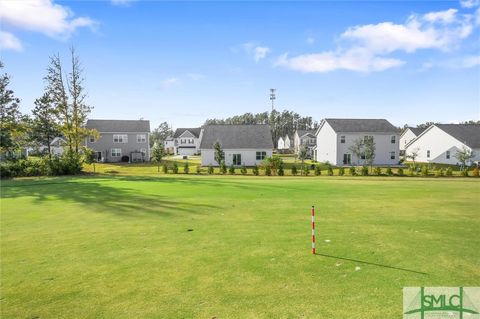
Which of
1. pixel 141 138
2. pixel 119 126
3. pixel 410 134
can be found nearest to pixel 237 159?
pixel 141 138

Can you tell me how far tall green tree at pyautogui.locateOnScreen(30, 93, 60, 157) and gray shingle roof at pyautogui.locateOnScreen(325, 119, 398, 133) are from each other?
45489 mm

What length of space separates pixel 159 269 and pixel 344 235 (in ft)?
19.1

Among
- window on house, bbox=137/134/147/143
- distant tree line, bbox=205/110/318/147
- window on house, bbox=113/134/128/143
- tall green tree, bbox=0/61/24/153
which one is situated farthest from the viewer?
distant tree line, bbox=205/110/318/147

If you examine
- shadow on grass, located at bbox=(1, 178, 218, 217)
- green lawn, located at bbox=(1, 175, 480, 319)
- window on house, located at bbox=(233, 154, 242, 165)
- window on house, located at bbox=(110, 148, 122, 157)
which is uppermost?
window on house, located at bbox=(110, 148, 122, 157)

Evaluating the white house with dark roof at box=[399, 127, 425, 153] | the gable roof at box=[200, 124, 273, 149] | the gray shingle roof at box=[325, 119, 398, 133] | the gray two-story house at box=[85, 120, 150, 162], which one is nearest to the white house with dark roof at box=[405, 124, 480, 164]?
the gray shingle roof at box=[325, 119, 398, 133]

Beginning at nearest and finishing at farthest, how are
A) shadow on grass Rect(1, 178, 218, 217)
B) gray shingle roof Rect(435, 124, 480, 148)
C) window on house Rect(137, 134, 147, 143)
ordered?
shadow on grass Rect(1, 178, 218, 217) < gray shingle roof Rect(435, 124, 480, 148) < window on house Rect(137, 134, 147, 143)

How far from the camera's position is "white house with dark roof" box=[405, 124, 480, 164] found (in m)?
56.3

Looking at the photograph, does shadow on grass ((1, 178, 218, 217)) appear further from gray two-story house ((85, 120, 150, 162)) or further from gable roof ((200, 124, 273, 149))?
gray two-story house ((85, 120, 150, 162))

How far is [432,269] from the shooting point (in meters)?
7.18

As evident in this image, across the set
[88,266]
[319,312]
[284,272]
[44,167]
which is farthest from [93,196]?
[44,167]

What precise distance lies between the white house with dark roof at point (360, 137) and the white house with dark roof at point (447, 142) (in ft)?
20.0

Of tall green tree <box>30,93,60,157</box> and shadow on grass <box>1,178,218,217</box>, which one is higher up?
tall green tree <box>30,93,60,157</box>

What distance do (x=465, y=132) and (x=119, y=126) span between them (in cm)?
6662

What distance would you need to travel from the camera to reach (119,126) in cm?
6744
